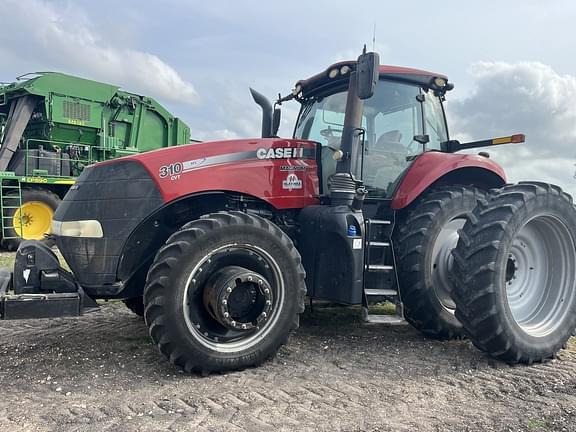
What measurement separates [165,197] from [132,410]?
4.84ft

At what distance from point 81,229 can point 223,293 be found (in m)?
1.22

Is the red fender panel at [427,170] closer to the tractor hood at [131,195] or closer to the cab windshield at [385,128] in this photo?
the cab windshield at [385,128]

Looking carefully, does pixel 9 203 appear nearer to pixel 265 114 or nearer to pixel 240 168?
pixel 265 114

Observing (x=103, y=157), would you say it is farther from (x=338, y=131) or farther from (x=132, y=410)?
(x=132, y=410)

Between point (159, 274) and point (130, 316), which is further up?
point (159, 274)

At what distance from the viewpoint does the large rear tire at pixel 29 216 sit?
33.9 feet

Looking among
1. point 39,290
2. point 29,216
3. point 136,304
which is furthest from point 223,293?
point 29,216

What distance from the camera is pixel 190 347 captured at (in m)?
3.38

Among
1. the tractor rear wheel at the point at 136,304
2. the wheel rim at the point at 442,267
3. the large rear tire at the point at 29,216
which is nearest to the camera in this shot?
the wheel rim at the point at 442,267

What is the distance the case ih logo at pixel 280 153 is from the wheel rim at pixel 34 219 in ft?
27.0

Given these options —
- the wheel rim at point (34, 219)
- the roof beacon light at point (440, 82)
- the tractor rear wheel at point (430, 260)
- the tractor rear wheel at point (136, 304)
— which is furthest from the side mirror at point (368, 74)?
the wheel rim at point (34, 219)

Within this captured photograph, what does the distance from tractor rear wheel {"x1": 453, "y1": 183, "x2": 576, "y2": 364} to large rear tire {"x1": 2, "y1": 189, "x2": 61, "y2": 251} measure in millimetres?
9222

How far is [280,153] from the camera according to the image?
4.21m

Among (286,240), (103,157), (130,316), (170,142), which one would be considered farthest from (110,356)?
(170,142)
